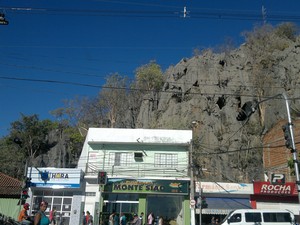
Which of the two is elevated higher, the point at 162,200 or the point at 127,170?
the point at 127,170

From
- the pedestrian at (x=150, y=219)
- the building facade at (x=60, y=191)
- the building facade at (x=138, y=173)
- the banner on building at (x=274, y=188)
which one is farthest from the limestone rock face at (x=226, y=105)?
the building facade at (x=60, y=191)

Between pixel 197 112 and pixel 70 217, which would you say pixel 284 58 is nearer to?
pixel 197 112

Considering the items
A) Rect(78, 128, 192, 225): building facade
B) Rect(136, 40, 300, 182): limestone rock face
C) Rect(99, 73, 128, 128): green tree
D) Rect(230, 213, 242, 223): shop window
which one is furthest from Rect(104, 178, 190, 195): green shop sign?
Rect(99, 73, 128, 128): green tree

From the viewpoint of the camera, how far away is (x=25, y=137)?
57.6 meters

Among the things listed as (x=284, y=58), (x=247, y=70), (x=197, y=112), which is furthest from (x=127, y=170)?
(x=284, y=58)

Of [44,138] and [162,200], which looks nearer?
[162,200]

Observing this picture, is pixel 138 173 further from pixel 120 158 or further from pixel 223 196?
pixel 223 196

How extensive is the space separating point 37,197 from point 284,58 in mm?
41180

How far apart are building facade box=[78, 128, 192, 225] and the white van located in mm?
7440

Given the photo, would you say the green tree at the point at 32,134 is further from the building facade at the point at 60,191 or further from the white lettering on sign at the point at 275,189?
the white lettering on sign at the point at 275,189

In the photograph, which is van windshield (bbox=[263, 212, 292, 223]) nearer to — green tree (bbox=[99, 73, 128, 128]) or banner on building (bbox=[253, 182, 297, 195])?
banner on building (bbox=[253, 182, 297, 195])

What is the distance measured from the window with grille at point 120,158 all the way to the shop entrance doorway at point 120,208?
11.3ft

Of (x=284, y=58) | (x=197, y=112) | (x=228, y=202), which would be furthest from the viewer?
(x=284, y=58)

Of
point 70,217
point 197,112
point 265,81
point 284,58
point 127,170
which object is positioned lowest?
point 70,217
